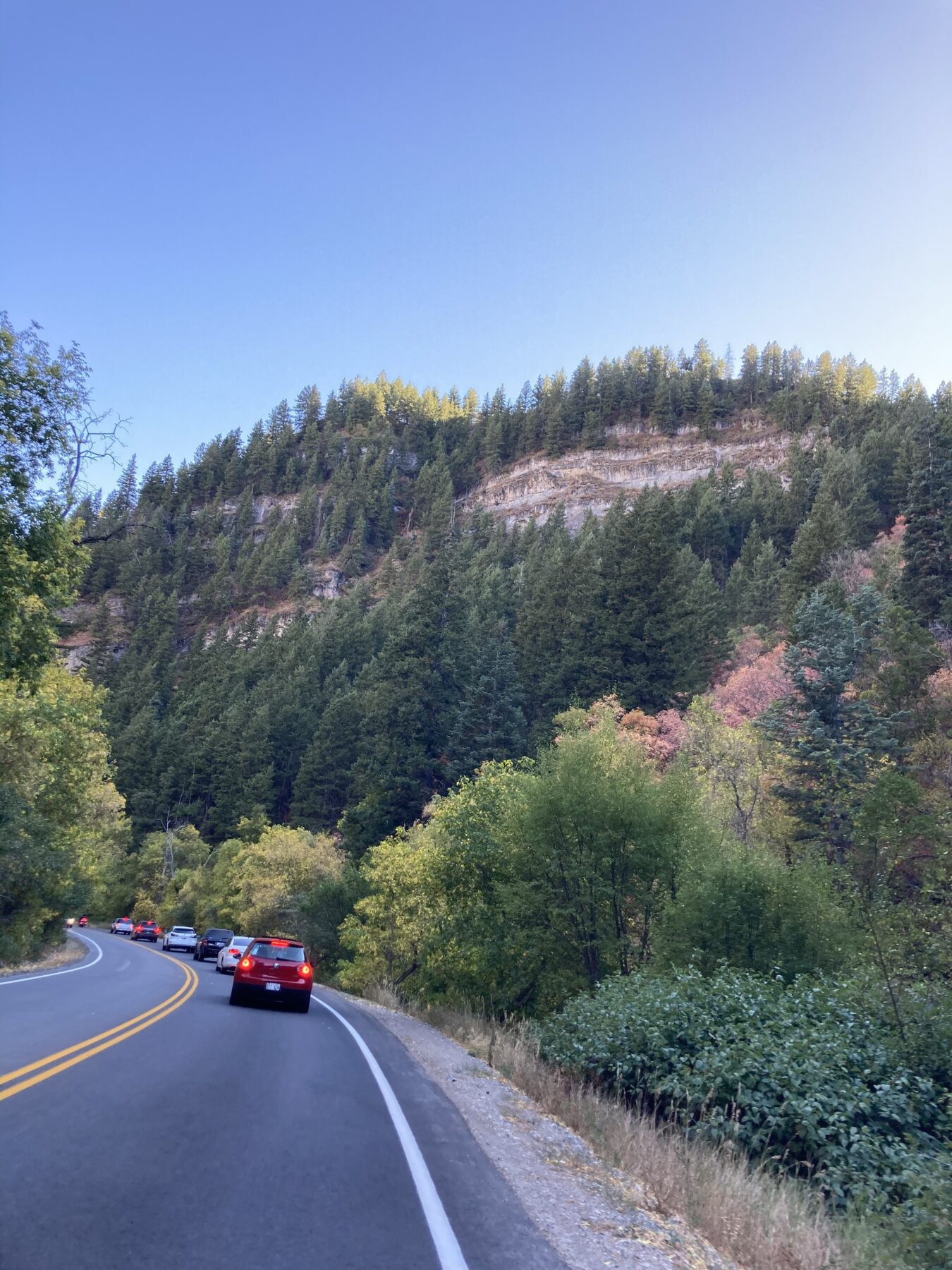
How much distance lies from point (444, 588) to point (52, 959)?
42.5 m

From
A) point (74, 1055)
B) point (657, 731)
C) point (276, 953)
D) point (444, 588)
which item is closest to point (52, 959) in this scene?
point (276, 953)

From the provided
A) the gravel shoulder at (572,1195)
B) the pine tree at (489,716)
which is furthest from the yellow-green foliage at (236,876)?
the gravel shoulder at (572,1195)

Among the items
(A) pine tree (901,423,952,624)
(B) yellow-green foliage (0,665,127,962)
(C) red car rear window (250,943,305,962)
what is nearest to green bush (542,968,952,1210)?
(C) red car rear window (250,943,305,962)

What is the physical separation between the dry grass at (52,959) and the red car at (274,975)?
22.7 ft

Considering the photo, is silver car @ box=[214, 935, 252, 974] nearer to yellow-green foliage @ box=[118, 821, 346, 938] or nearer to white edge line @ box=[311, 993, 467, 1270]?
yellow-green foliage @ box=[118, 821, 346, 938]

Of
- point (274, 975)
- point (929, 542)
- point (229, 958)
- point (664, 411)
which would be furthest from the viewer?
point (664, 411)

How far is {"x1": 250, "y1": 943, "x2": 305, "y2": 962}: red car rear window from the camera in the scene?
1788cm

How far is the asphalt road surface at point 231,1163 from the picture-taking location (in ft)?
14.1

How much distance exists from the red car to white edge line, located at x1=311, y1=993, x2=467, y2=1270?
8.55 metres

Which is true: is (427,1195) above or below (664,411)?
below

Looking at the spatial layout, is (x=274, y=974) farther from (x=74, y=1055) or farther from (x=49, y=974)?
(x=74, y=1055)

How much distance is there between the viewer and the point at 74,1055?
9.09 m

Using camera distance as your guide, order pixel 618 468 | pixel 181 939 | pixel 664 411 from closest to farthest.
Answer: pixel 181 939, pixel 618 468, pixel 664 411

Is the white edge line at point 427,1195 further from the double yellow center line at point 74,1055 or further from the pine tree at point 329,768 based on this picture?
the pine tree at point 329,768
